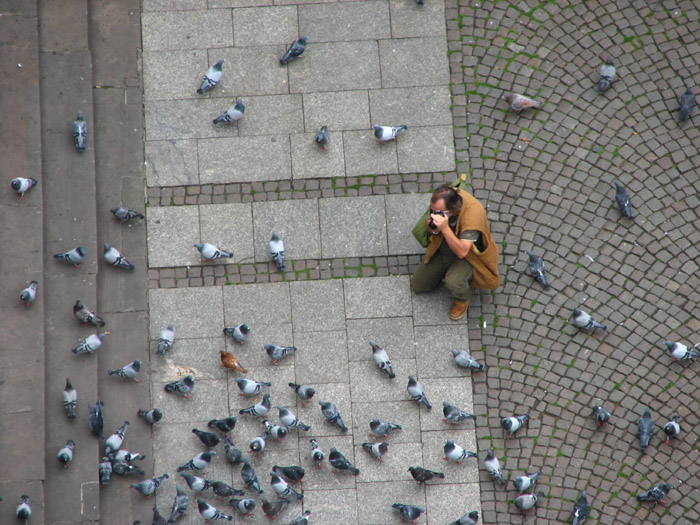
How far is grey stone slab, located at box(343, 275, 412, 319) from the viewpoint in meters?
9.95

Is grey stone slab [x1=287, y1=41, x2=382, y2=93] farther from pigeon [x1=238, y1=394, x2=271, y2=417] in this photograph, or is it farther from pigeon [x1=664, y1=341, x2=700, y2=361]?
pigeon [x1=664, y1=341, x2=700, y2=361]

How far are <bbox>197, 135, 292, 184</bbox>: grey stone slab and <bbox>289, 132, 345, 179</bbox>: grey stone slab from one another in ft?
0.36

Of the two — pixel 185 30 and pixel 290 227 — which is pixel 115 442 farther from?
pixel 185 30

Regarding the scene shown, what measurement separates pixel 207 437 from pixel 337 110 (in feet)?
13.7

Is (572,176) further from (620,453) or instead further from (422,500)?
(422,500)

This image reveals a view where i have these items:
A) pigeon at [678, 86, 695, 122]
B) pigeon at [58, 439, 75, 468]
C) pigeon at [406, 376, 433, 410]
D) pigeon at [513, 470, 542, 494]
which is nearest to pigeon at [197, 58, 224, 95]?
pigeon at [406, 376, 433, 410]

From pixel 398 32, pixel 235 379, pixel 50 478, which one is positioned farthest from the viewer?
pixel 398 32

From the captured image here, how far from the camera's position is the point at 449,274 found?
30.8 ft

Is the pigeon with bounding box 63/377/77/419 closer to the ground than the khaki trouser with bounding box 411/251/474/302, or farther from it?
closer to the ground

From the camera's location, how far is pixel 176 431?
955 cm

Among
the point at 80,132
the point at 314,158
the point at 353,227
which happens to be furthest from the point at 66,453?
the point at 314,158

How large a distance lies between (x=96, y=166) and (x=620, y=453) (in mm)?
6848

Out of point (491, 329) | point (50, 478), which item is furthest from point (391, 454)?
point (50, 478)

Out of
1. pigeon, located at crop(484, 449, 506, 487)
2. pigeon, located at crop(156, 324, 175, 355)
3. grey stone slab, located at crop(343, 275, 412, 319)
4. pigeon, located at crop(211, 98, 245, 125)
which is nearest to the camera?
pigeon, located at crop(484, 449, 506, 487)
